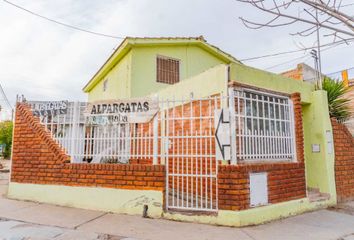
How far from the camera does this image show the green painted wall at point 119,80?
37.3 ft

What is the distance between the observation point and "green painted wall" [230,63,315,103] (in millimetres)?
5953

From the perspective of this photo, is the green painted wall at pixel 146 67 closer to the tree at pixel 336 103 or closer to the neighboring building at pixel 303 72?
the neighboring building at pixel 303 72

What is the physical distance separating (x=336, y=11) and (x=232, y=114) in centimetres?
285

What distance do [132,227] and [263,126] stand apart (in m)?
3.46

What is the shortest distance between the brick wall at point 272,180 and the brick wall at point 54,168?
1.28 meters

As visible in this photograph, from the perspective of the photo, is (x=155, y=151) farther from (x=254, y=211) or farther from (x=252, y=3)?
(x=252, y=3)

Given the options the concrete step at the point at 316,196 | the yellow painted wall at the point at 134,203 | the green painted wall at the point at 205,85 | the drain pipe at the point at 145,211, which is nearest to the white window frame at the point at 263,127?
the green painted wall at the point at 205,85

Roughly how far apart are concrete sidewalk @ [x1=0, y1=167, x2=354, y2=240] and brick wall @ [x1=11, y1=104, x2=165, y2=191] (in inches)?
26.3

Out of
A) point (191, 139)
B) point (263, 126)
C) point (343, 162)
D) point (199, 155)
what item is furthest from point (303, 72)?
point (199, 155)

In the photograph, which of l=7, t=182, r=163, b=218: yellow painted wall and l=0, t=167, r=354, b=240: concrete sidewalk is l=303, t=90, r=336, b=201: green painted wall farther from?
l=7, t=182, r=163, b=218: yellow painted wall

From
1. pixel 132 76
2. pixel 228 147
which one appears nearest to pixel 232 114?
pixel 228 147

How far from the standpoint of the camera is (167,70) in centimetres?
1212

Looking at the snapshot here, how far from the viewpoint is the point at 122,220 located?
530 cm

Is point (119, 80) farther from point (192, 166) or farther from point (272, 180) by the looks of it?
point (272, 180)
